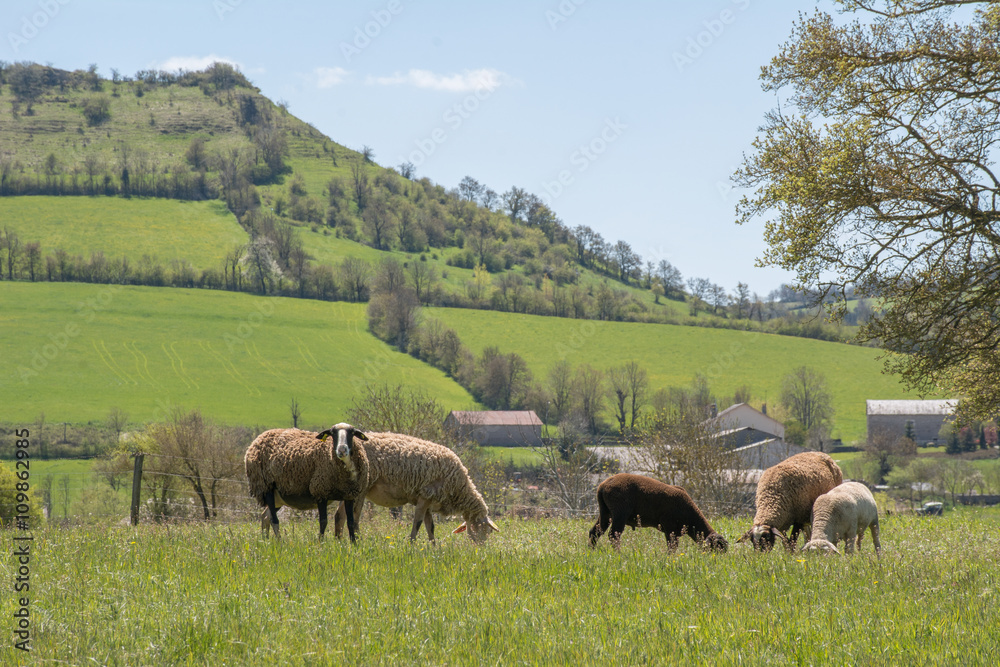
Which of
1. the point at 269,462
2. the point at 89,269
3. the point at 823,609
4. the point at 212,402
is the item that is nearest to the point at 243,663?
the point at 823,609

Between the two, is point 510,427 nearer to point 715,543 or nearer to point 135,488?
point 135,488

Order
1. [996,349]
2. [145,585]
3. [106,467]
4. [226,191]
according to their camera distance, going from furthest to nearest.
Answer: [226,191] → [106,467] → [996,349] → [145,585]

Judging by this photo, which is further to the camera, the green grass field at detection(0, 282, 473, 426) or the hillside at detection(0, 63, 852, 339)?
the hillside at detection(0, 63, 852, 339)

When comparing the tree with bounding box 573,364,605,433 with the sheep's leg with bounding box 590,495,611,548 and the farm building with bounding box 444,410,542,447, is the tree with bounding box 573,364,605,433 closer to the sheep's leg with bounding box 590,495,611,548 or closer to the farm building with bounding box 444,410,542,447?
the farm building with bounding box 444,410,542,447

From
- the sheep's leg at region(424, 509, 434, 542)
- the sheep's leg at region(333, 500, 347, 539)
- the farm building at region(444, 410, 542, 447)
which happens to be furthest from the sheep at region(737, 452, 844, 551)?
the farm building at region(444, 410, 542, 447)

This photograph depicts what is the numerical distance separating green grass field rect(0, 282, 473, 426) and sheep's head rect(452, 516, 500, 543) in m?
68.0

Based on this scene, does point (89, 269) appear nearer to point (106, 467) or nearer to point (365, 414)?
point (106, 467)

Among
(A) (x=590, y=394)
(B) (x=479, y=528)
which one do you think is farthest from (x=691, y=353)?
(B) (x=479, y=528)

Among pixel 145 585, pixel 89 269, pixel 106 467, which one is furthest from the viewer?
pixel 89 269

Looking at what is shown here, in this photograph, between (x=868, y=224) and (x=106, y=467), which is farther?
(x=106, y=467)

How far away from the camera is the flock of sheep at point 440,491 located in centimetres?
1202

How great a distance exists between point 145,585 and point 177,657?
2083mm

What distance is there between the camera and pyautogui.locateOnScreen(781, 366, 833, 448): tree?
104 metres

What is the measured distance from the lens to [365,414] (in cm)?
2956
